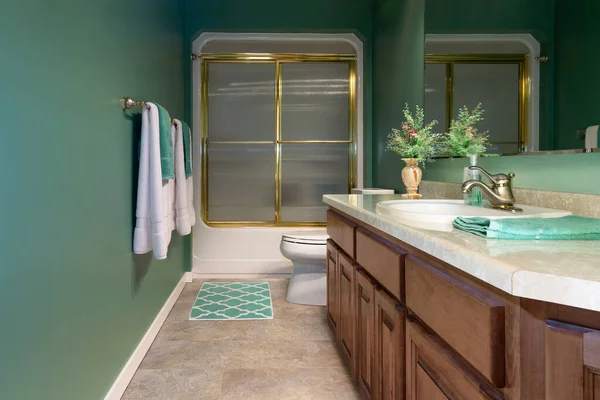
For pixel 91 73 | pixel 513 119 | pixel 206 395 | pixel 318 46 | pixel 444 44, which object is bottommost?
pixel 206 395

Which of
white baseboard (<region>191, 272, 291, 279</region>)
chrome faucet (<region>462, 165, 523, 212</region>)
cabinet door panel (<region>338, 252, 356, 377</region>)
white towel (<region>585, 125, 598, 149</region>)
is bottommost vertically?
white baseboard (<region>191, 272, 291, 279</region>)

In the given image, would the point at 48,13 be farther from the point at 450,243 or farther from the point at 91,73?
the point at 450,243

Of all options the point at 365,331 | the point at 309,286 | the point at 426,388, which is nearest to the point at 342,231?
the point at 365,331

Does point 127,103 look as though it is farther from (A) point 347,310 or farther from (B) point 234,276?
(B) point 234,276

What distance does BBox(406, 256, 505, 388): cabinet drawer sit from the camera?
2.33 feet

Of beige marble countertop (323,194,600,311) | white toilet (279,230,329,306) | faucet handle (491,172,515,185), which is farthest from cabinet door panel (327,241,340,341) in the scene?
beige marble countertop (323,194,600,311)

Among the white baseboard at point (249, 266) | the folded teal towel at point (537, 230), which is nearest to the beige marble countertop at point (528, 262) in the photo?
the folded teal towel at point (537, 230)

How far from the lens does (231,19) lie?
149 inches

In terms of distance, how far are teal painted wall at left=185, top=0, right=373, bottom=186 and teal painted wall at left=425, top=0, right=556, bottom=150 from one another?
70.0 inches

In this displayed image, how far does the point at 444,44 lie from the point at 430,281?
166 cm

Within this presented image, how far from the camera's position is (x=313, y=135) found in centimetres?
415

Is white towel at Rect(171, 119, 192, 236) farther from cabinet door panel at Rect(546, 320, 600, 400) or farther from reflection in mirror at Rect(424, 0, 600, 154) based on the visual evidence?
cabinet door panel at Rect(546, 320, 600, 400)

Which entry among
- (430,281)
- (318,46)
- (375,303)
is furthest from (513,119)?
(318,46)

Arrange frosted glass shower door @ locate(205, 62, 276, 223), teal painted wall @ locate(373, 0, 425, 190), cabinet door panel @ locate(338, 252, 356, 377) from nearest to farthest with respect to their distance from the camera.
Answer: cabinet door panel @ locate(338, 252, 356, 377)
teal painted wall @ locate(373, 0, 425, 190)
frosted glass shower door @ locate(205, 62, 276, 223)
